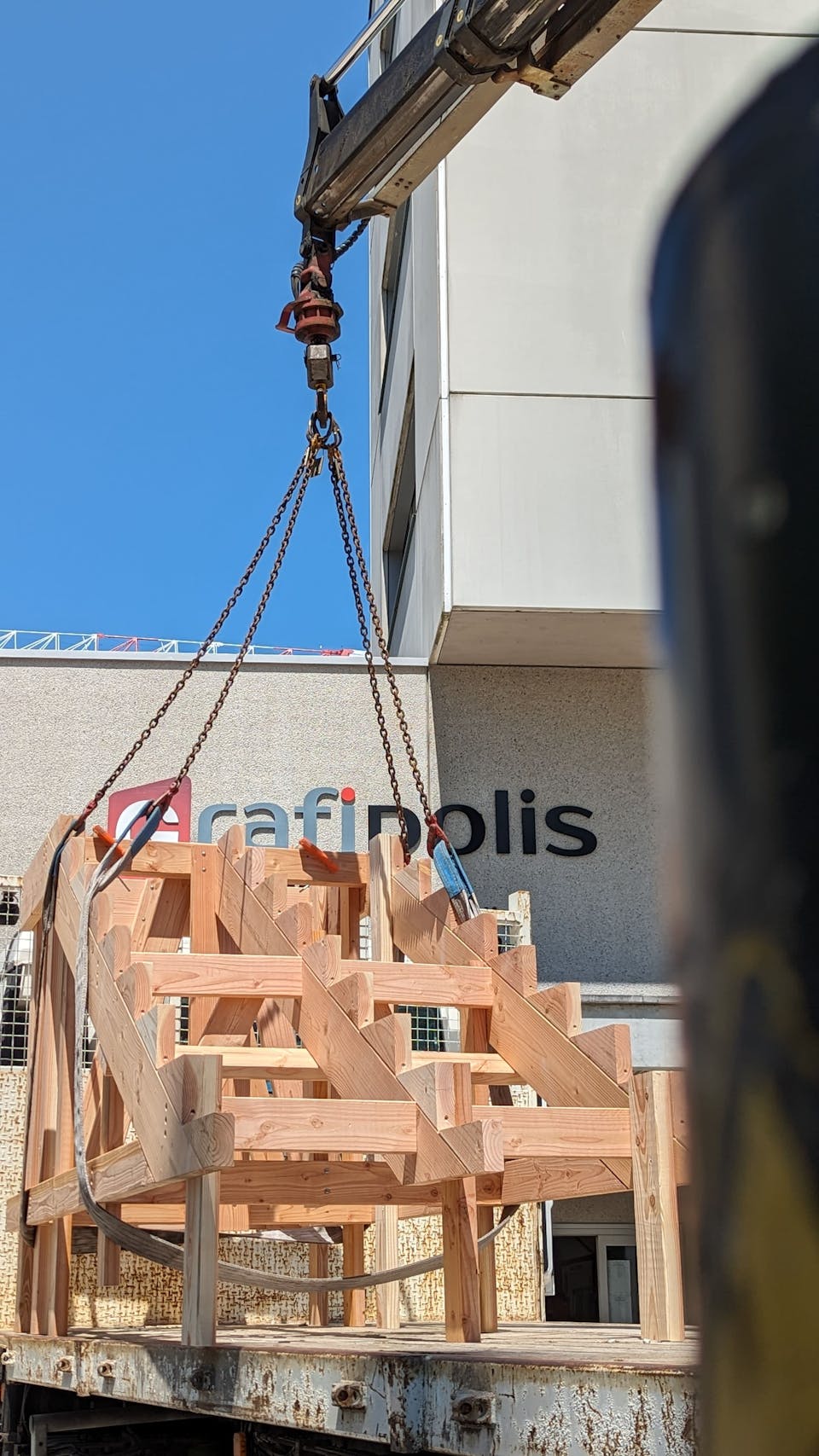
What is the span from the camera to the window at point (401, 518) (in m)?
19.0

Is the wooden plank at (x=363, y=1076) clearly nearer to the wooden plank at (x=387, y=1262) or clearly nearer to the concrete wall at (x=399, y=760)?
the wooden plank at (x=387, y=1262)

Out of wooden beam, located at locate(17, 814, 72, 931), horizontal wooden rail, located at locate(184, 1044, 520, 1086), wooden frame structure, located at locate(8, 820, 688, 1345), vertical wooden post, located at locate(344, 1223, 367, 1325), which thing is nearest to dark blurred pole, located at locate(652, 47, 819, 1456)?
wooden frame structure, located at locate(8, 820, 688, 1345)

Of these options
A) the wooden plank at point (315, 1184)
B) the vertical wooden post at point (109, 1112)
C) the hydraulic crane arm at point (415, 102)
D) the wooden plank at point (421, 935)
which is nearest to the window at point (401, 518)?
the hydraulic crane arm at point (415, 102)

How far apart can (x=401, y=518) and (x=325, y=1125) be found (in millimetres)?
17870

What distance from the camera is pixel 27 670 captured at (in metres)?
14.4

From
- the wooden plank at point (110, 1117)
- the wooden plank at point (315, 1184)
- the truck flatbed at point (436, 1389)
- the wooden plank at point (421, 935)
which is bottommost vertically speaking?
the truck flatbed at point (436, 1389)

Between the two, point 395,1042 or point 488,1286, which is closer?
point 395,1042

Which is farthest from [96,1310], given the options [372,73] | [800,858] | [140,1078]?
[372,73]

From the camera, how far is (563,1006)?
18.9 ft

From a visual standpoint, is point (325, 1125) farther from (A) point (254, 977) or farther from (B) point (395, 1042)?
(A) point (254, 977)

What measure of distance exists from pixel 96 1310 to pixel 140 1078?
11.1 feet

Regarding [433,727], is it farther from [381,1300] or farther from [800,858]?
[800,858]

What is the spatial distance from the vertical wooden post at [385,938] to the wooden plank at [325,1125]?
2.21 m

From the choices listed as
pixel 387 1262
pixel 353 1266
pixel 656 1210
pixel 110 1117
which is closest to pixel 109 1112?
pixel 110 1117
